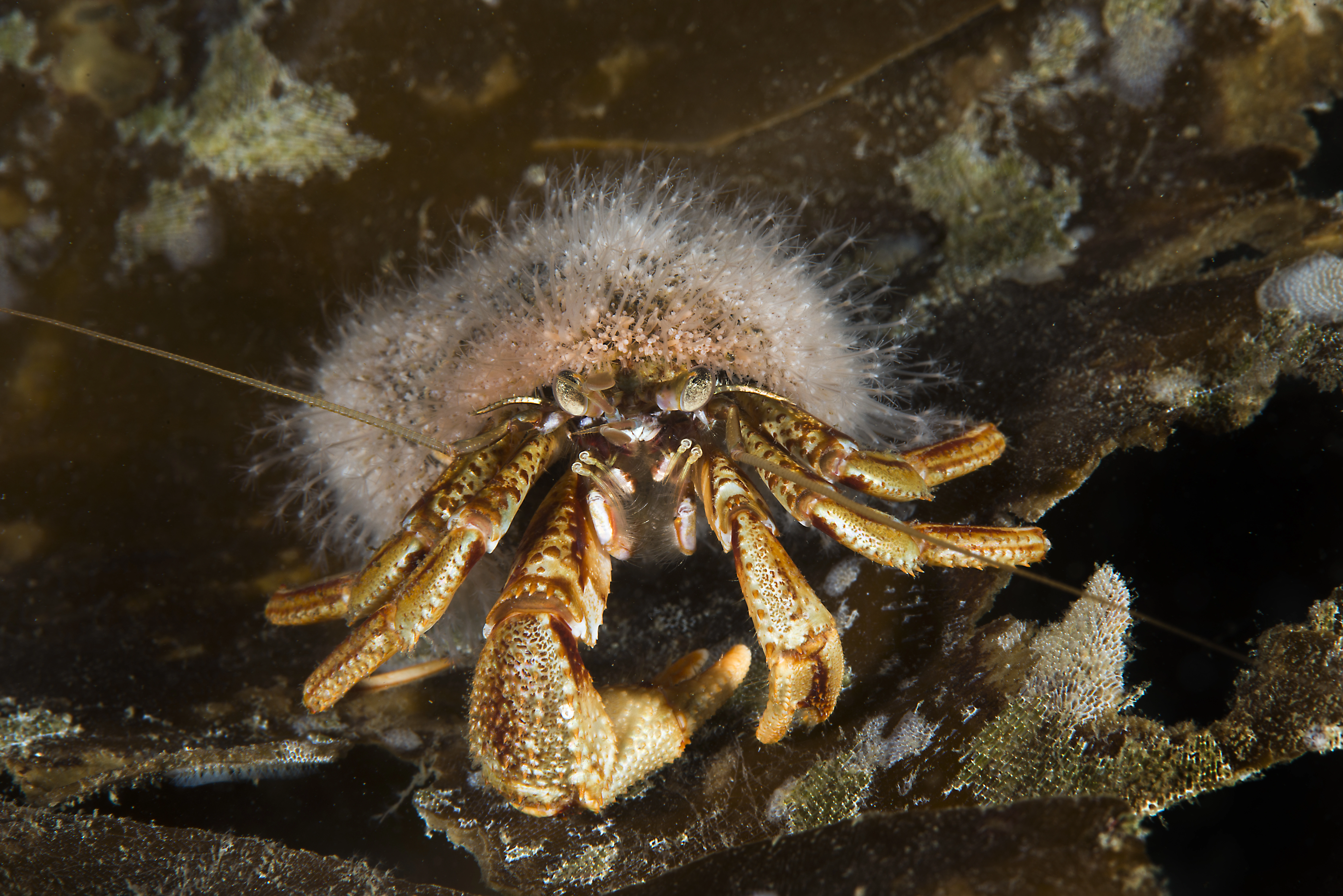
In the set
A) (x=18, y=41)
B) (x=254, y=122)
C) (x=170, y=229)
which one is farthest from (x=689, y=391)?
(x=18, y=41)

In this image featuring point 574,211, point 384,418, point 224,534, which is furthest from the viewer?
point 224,534

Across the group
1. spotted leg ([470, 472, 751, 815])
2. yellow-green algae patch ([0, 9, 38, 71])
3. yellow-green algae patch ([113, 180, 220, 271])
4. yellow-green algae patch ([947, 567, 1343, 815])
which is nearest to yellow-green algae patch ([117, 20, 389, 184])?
yellow-green algae patch ([113, 180, 220, 271])

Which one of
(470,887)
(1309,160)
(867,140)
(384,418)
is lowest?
(470,887)

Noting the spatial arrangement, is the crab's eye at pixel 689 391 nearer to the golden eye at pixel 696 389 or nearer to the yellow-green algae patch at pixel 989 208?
the golden eye at pixel 696 389

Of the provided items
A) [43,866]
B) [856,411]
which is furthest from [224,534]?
[856,411]

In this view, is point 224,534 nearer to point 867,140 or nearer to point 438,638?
point 438,638

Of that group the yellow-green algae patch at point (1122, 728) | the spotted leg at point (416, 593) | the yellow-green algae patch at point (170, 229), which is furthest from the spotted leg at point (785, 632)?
the yellow-green algae patch at point (170, 229)

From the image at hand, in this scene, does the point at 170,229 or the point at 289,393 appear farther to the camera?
the point at 170,229

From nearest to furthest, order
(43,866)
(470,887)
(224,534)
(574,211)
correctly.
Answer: (43,866) → (470,887) → (574,211) → (224,534)

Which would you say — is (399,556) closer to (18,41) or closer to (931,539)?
(931,539)
